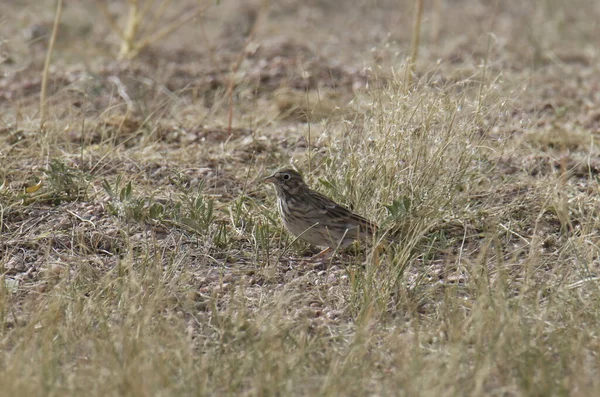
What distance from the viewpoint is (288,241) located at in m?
5.75

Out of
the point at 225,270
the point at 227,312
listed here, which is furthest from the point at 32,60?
the point at 227,312

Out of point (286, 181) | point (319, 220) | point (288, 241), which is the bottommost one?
point (288, 241)

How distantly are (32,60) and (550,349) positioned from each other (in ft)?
21.4

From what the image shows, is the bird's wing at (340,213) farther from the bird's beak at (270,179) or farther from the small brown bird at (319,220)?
the bird's beak at (270,179)

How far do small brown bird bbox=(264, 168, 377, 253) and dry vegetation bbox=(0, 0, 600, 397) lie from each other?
0.46 ft

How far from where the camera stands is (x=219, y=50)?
1017 cm

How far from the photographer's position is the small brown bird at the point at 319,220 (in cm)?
547

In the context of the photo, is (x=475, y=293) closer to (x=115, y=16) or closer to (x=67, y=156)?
(x=67, y=156)

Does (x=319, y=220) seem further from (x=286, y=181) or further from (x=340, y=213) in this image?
(x=286, y=181)

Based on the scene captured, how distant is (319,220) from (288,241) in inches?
13.2

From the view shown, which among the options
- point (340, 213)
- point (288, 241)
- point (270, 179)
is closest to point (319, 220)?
point (340, 213)

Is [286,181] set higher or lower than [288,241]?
higher

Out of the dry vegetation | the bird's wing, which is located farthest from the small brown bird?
the dry vegetation

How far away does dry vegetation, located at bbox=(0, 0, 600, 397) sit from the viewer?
4062 millimetres
